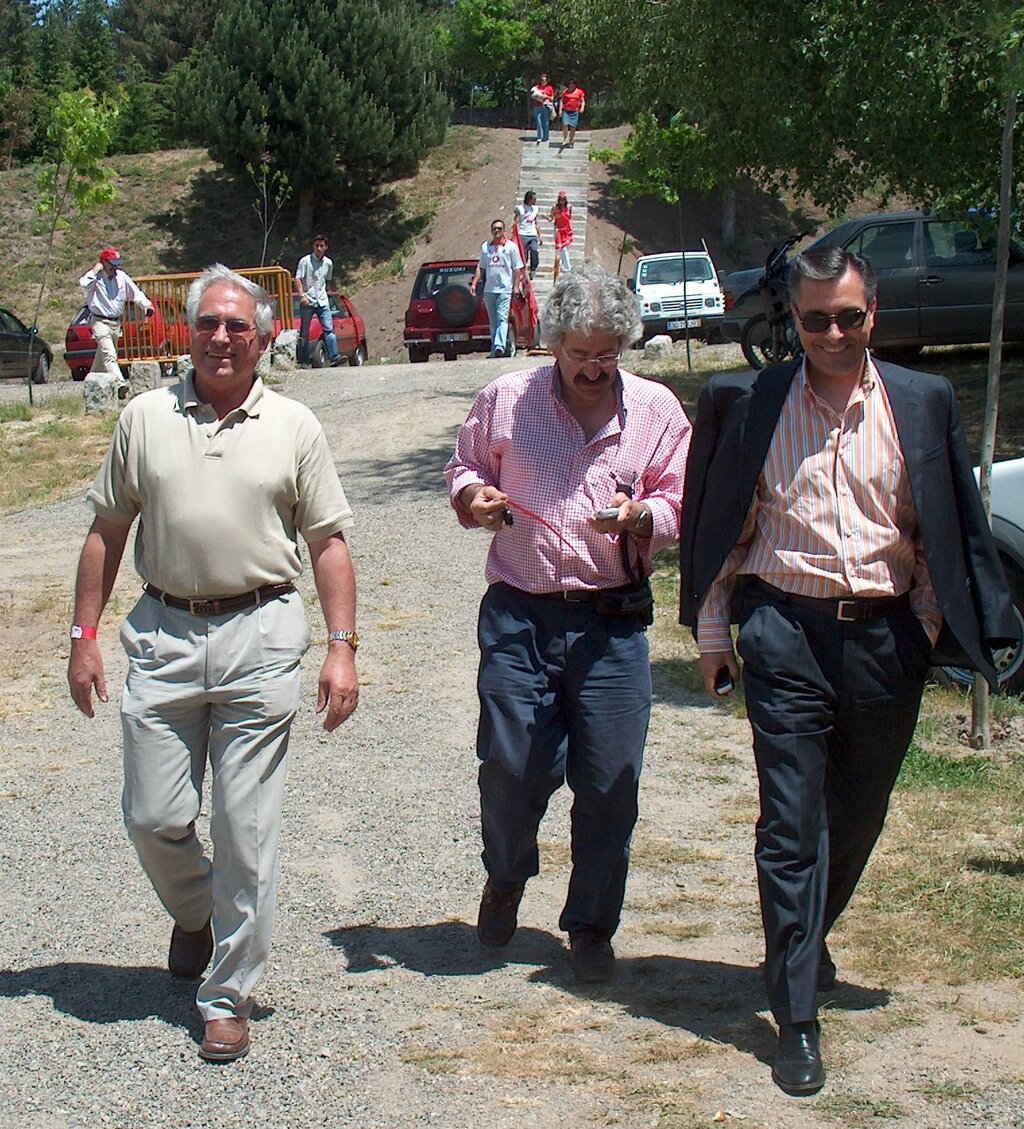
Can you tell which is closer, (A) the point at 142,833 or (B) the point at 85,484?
(A) the point at 142,833

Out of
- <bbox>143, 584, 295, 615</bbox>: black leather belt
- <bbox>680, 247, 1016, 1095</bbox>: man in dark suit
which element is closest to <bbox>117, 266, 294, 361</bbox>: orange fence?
<bbox>143, 584, 295, 615</bbox>: black leather belt

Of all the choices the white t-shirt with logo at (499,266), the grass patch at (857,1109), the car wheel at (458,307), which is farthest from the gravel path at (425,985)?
the car wheel at (458,307)

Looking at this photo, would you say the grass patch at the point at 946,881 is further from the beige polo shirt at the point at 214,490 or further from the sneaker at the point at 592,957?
the beige polo shirt at the point at 214,490

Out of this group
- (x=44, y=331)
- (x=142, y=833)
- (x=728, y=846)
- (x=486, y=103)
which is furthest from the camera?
(x=486, y=103)

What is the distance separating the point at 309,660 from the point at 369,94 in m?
35.4

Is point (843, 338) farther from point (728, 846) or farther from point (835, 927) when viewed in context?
point (728, 846)

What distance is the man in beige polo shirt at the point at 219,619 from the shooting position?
12.5 ft

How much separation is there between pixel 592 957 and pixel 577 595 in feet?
3.32

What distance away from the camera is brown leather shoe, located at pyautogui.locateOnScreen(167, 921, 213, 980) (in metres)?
4.22

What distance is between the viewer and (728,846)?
5.34 metres

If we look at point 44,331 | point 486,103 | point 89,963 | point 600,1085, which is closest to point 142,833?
point 89,963

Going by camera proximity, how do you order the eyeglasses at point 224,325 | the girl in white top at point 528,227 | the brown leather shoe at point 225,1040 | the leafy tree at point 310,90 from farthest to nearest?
1. the leafy tree at point 310,90
2. the girl in white top at point 528,227
3. the eyeglasses at point 224,325
4. the brown leather shoe at point 225,1040

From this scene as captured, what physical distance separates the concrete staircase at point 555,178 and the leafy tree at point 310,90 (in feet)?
11.4

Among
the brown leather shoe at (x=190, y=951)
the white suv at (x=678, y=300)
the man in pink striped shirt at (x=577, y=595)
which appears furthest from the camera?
the white suv at (x=678, y=300)
